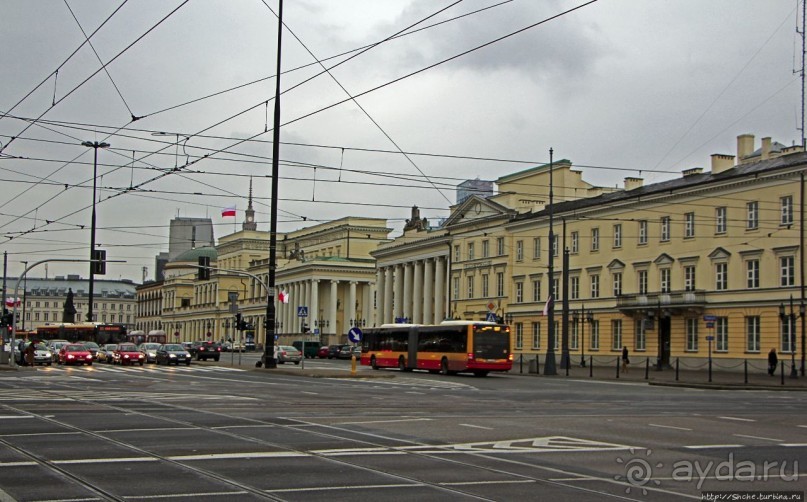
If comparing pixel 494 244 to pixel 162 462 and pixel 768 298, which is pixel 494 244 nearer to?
pixel 768 298

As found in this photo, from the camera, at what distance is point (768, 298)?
57.4 metres

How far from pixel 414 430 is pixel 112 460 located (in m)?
6.97

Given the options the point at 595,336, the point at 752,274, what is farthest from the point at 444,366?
the point at 595,336

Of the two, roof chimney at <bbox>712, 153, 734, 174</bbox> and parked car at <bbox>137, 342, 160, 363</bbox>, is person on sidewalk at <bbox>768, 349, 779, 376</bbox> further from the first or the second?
parked car at <bbox>137, 342, 160, 363</bbox>

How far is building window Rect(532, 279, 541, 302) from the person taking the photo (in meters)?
79.7

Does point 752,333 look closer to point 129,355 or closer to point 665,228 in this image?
point 665,228

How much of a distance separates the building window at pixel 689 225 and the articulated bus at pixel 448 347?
1718 cm

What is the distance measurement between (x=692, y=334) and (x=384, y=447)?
49834 mm

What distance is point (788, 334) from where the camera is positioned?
55.9 meters

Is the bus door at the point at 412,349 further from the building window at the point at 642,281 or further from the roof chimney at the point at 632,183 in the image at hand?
the roof chimney at the point at 632,183

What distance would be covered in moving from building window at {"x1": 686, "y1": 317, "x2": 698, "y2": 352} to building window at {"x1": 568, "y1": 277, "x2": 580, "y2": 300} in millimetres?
13142

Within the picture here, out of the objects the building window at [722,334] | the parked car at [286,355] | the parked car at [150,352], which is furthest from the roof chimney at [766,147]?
the parked car at [150,352]

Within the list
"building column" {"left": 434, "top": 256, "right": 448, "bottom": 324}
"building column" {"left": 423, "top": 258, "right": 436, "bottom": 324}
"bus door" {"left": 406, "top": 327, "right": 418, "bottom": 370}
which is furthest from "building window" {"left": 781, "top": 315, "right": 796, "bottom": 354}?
"building column" {"left": 423, "top": 258, "right": 436, "bottom": 324}

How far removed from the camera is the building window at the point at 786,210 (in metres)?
56.0
